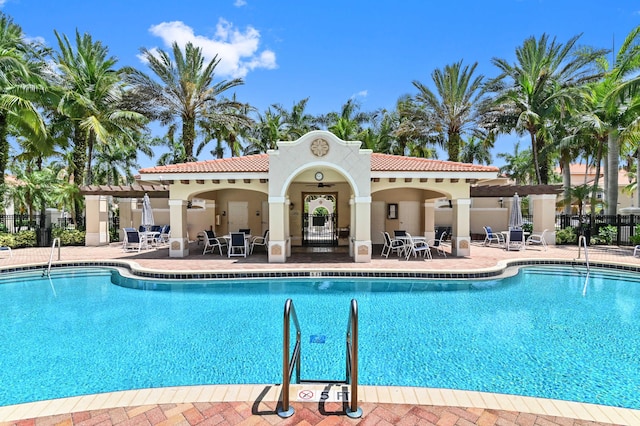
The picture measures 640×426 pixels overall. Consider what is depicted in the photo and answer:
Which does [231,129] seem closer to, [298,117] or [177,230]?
[298,117]

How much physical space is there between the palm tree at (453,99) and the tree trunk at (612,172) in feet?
27.2

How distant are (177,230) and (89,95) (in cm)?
1345

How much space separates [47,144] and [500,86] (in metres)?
31.1

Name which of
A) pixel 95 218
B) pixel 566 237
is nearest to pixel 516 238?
pixel 566 237

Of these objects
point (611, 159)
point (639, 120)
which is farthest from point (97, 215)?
point (611, 159)

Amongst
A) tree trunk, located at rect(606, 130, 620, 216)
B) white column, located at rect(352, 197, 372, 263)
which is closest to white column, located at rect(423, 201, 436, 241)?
white column, located at rect(352, 197, 372, 263)

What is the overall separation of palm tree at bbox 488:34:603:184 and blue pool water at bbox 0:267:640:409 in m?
16.0

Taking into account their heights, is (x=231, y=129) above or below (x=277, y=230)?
above

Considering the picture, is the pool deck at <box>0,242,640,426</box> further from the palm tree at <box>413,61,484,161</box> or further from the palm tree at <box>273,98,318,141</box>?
the palm tree at <box>273,98,318,141</box>

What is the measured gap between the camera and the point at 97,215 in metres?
20.1

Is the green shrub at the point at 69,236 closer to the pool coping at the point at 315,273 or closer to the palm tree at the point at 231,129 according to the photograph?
the pool coping at the point at 315,273

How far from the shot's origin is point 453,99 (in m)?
22.6

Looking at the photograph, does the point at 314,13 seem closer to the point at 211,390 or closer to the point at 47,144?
the point at 211,390

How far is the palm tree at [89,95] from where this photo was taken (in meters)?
20.5
